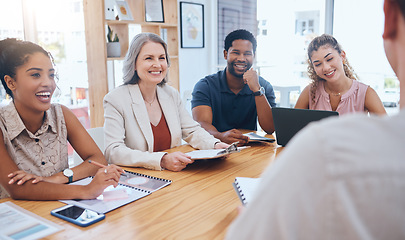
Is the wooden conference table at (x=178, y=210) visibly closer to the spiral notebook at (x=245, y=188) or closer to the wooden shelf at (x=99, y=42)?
the spiral notebook at (x=245, y=188)

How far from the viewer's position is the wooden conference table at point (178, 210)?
1014mm

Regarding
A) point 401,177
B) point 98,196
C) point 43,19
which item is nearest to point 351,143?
point 401,177

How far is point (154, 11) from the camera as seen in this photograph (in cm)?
397

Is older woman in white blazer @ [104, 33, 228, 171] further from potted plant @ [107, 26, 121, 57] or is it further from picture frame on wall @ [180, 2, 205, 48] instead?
picture frame on wall @ [180, 2, 205, 48]

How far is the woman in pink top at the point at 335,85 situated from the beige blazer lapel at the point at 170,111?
37.5 inches

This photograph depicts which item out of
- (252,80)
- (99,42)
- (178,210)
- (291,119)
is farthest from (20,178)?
(99,42)

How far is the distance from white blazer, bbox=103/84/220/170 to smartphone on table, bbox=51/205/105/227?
52 cm

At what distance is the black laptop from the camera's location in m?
1.76

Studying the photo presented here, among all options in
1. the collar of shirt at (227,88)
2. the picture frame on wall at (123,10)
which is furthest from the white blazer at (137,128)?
the picture frame on wall at (123,10)

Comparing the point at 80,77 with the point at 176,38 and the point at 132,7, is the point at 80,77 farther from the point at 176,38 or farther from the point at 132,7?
the point at 176,38

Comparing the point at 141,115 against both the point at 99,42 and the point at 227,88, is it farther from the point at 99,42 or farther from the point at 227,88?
the point at 99,42

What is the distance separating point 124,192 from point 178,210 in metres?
0.26

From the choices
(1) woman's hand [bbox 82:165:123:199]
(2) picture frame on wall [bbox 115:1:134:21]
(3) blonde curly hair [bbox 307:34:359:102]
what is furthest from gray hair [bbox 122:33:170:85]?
(2) picture frame on wall [bbox 115:1:134:21]

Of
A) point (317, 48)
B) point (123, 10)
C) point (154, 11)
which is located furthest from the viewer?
point (154, 11)
